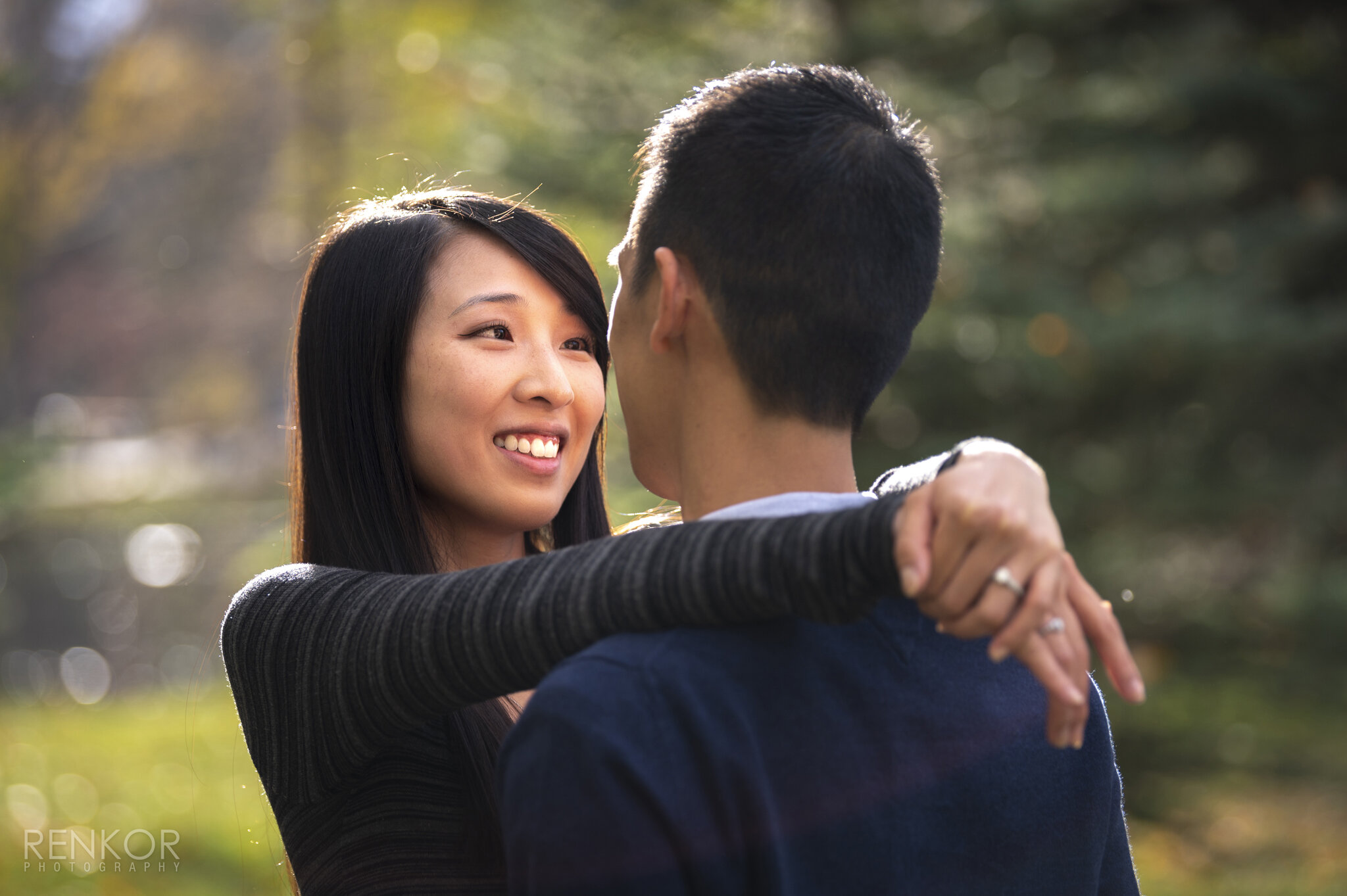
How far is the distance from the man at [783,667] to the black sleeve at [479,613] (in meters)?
0.09

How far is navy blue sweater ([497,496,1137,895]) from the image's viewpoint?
1.35 metres

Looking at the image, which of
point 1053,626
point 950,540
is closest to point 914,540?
point 950,540

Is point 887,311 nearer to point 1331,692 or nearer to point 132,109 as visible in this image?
point 1331,692

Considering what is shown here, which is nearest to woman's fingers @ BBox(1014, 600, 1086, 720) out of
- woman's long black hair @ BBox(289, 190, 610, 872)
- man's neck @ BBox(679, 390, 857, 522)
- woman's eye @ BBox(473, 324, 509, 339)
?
man's neck @ BBox(679, 390, 857, 522)

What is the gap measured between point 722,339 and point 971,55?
623 cm

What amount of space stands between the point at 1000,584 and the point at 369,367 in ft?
5.13

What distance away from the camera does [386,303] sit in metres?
Answer: 2.46

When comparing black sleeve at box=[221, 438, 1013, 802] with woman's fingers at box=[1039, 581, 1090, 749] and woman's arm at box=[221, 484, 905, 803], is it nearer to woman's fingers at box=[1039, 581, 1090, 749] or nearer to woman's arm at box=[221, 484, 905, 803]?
woman's arm at box=[221, 484, 905, 803]

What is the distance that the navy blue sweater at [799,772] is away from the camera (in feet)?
4.42

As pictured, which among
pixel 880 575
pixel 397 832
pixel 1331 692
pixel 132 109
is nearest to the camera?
pixel 880 575

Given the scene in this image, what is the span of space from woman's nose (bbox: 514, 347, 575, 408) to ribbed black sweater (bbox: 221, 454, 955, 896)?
526 millimetres

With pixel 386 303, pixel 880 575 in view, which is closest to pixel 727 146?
pixel 880 575

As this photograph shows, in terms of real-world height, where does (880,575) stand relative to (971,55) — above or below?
below

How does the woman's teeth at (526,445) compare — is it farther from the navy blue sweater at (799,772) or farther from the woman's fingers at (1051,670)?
the woman's fingers at (1051,670)
